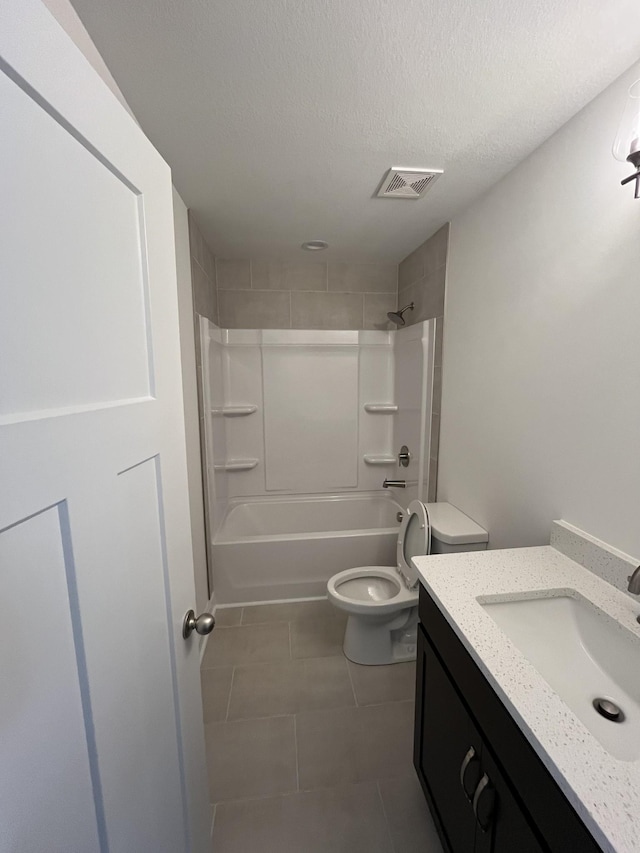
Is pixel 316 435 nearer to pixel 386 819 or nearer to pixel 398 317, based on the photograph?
pixel 398 317

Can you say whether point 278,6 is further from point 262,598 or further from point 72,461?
point 262,598

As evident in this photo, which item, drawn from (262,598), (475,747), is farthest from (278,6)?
(262,598)

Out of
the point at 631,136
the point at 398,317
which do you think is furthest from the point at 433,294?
the point at 631,136

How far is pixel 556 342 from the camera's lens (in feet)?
4.24

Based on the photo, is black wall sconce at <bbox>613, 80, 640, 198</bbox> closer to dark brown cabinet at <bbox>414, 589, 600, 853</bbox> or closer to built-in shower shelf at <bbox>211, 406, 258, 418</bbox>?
dark brown cabinet at <bbox>414, 589, 600, 853</bbox>

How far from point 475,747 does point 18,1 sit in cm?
153

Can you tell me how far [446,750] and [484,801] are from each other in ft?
0.84

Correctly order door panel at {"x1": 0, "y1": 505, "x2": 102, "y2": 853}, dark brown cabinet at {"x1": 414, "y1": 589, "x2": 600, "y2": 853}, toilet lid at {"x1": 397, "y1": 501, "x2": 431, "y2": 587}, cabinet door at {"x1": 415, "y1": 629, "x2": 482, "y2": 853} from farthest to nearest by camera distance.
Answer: toilet lid at {"x1": 397, "y1": 501, "x2": 431, "y2": 587} → cabinet door at {"x1": 415, "y1": 629, "x2": 482, "y2": 853} → dark brown cabinet at {"x1": 414, "y1": 589, "x2": 600, "y2": 853} → door panel at {"x1": 0, "y1": 505, "x2": 102, "y2": 853}

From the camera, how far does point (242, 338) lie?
284cm

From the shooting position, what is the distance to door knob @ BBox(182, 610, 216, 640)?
88cm

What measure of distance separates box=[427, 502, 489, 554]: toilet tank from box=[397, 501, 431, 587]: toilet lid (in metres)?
0.05

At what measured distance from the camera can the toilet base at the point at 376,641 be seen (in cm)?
192

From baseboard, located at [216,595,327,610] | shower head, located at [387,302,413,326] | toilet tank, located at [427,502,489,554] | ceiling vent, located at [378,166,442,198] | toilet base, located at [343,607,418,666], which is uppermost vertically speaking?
ceiling vent, located at [378,166,442,198]

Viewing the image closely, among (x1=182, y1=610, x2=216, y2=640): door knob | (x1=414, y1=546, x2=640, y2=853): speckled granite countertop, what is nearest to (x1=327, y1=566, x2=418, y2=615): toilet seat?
(x1=414, y1=546, x2=640, y2=853): speckled granite countertop
